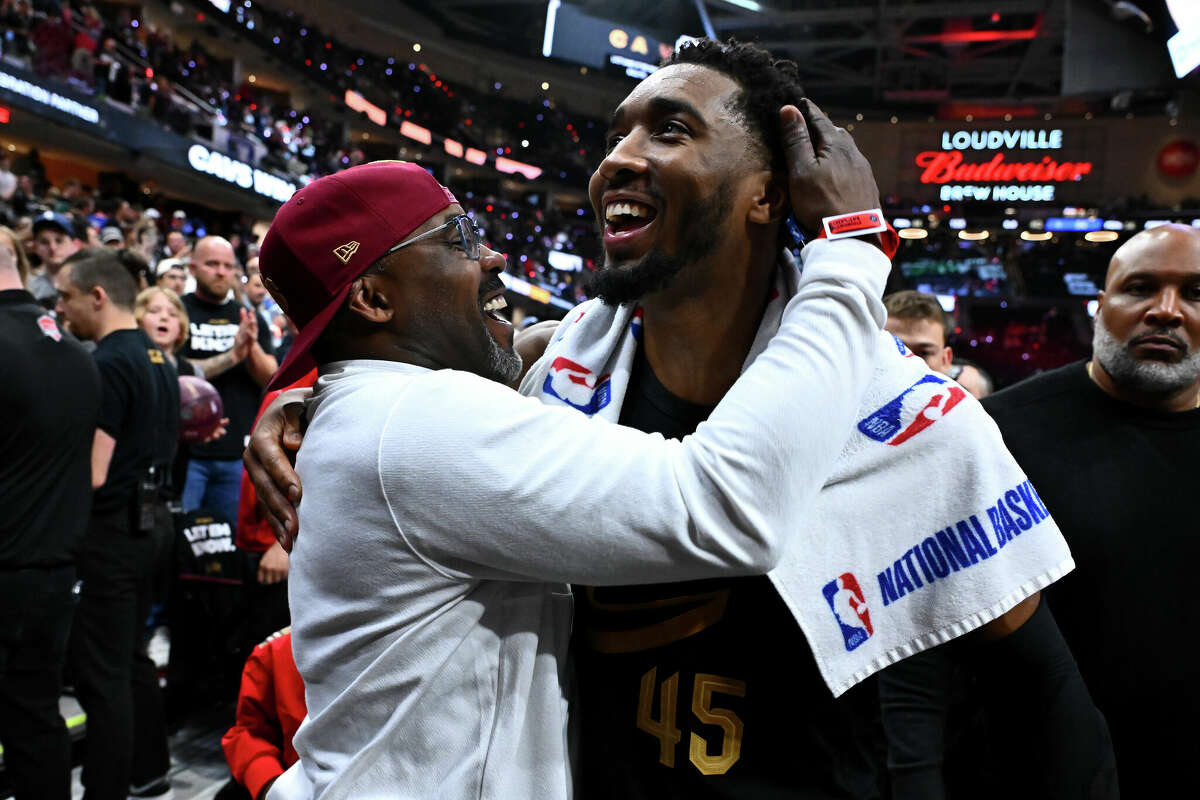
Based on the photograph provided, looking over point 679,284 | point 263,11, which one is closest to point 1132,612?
point 679,284

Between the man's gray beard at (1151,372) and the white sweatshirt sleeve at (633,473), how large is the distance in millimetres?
1438

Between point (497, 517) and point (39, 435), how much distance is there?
2.91 meters

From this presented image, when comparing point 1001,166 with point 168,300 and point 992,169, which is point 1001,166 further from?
point 168,300

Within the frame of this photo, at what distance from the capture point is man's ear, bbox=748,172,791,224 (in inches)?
66.9

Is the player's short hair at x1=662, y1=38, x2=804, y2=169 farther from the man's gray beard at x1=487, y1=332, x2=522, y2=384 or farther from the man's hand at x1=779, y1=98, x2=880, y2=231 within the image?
the man's gray beard at x1=487, y1=332, x2=522, y2=384

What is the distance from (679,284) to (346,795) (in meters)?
0.99

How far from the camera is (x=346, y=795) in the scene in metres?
1.37

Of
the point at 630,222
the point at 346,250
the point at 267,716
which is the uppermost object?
the point at 630,222

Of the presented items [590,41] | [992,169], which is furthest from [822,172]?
[590,41]

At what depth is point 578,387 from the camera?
1.71m

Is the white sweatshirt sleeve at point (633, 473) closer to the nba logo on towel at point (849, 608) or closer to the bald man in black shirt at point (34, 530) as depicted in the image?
the nba logo on towel at point (849, 608)

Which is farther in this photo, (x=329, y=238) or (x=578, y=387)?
(x=578, y=387)

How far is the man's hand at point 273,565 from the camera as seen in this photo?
389 centimetres

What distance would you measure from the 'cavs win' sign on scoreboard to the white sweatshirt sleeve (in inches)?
948
